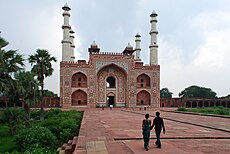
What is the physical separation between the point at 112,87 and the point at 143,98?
14.4 ft

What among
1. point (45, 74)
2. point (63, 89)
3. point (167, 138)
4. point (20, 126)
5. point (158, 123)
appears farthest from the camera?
point (63, 89)

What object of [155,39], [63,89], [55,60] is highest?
[155,39]

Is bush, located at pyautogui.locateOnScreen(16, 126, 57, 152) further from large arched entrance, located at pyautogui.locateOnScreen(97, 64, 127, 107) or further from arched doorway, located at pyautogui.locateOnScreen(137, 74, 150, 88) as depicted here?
arched doorway, located at pyautogui.locateOnScreen(137, 74, 150, 88)

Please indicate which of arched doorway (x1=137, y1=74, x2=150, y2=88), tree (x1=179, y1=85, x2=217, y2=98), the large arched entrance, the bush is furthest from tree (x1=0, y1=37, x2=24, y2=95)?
tree (x1=179, y1=85, x2=217, y2=98)

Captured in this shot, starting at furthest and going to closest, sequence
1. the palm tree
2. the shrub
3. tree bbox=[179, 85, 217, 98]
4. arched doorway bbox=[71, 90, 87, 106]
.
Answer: tree bbox=[179, 85, 217, 98], arched doorway bbox=[71, 90, 87, 106], the palm tree, the shrub

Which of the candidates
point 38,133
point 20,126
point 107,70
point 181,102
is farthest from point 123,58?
point 38,133

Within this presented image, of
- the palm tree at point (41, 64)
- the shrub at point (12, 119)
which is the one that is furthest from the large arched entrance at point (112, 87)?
the shrub at point (12, 119)

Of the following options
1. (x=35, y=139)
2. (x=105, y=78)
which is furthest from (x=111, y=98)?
(x=35, y=139)

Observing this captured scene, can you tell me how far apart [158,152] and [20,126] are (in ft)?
30.7

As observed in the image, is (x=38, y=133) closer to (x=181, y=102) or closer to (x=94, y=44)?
(x=94, y=44)

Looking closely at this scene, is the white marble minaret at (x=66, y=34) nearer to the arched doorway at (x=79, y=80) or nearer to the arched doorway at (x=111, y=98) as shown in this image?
the arched doorway at (x=79, y=80)

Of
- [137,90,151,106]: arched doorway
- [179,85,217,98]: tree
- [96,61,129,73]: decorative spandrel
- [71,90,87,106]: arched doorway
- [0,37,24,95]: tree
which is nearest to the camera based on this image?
[0,37,24,95]: tree

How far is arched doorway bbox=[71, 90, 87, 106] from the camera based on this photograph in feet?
92.9

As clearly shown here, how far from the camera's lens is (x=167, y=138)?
5.94 m
